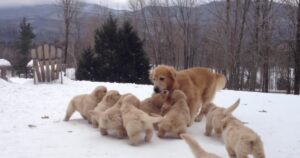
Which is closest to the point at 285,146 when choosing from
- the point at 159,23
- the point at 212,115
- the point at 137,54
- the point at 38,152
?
the point at 212,115

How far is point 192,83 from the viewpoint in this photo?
24.6 ft

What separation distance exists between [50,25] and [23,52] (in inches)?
1294

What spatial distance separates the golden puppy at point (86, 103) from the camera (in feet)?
24.1

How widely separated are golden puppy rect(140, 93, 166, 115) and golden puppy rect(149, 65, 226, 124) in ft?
0.55

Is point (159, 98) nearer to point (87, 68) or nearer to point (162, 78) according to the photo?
point (162, 78)

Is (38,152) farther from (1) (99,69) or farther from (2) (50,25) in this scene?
(2) (50,25)

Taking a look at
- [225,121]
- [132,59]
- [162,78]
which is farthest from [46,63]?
[132,59]

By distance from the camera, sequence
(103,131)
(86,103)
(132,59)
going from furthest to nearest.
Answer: (132,59) < (86,103) < (103,131)

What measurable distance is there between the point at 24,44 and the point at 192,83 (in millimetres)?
58127

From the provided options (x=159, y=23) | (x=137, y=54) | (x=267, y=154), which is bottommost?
(x=267, y=154)

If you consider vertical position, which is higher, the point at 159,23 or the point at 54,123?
the point at 159,23

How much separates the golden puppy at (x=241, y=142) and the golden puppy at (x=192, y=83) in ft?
5.96

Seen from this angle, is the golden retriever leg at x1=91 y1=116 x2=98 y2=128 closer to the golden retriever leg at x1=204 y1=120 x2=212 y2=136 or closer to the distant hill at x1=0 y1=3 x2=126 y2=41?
the golden retriever leg at x1=204 y1=120 x2=212 y2=136

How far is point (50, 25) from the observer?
304ft
